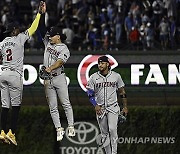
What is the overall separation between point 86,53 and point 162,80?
2525 mm

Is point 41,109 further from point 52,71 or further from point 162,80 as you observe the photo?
point 52,71

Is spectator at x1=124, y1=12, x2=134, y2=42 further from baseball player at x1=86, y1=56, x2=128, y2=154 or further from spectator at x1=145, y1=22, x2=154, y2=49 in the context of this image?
baseball player at x1=86, y1=56, x2=128, y2=154

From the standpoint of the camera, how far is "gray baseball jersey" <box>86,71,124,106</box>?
21.0 metres

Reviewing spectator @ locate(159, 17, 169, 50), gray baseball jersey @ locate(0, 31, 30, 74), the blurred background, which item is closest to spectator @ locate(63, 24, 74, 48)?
spectator @ locate(159, 17, 169, 50)

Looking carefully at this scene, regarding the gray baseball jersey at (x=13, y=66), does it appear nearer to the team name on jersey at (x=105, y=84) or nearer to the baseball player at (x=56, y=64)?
the baseball player at (x=56, y=64)

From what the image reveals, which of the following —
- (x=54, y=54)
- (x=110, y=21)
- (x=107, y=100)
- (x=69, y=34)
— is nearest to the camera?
(x=54, y=54)

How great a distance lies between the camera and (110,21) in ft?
102

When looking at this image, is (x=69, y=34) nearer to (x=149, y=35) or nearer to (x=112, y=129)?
(x=149, y=35)

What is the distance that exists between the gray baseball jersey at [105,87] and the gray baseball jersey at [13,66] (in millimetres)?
2061

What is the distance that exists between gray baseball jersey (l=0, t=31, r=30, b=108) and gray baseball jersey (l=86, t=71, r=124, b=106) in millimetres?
2061

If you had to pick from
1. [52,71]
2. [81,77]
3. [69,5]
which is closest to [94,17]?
[69,5]

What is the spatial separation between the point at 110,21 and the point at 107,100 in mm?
10509

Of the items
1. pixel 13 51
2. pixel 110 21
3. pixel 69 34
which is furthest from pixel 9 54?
pixel 110 21

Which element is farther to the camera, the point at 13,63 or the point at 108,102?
the point at 108,102
